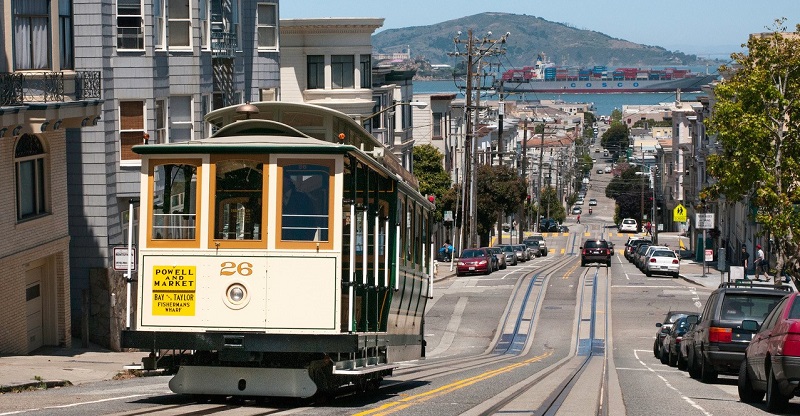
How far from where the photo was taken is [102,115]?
2855cm

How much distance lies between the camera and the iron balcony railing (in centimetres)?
2335

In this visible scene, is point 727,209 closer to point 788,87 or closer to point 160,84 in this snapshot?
point 788,87

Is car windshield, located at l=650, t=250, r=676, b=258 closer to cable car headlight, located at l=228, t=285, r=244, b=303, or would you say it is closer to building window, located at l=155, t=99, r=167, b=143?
building window, located at l=155, t=99, r=167, b=143

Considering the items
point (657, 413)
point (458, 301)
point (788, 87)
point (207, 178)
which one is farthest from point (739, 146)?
point (207, 178)

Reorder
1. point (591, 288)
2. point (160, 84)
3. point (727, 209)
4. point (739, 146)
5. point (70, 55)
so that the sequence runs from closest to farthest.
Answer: point (70, 55) < point (160, 84) < point (739, 146) < point (591, 288) < point (727, 209)

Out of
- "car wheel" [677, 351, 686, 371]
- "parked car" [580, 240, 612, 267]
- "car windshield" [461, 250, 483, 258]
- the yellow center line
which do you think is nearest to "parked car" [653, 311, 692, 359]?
"car wheel" [677, 351, 686, 371]

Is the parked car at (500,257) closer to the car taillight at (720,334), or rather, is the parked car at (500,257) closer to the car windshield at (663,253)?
the car windshield at (663,253)

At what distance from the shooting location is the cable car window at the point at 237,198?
1411 cm

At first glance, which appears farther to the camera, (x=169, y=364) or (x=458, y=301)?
(x=458, y=301)

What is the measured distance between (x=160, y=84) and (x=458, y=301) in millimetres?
18483

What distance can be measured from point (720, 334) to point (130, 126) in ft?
53.2

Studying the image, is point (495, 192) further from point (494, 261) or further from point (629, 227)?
point (629, 227)

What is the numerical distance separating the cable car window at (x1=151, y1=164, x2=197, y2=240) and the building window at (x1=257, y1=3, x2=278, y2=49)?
1083 inches

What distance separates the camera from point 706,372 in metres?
20.6
